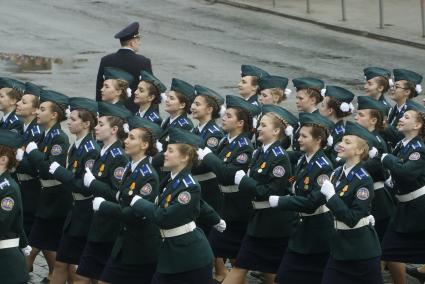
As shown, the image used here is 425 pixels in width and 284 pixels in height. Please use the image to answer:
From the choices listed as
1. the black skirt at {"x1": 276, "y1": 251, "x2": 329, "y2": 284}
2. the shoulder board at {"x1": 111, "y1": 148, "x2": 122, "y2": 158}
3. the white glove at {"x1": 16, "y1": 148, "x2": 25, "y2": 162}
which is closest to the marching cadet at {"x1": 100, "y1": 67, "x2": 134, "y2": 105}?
the shoulder board at {"x1": 111, "y1": 148, "x2": 122, "y2": 158}

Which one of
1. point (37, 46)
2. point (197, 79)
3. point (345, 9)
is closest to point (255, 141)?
point (197, 79)

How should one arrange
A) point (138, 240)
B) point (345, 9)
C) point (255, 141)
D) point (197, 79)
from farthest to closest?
point (345, 9) < point (197, 79) < point (255, 141) < point (138, 240)

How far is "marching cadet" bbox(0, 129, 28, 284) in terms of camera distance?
9.99 meters

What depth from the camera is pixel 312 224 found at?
36.4 feet

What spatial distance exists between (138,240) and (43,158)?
1425 mm

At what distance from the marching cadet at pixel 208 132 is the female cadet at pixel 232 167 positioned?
0.71 feet

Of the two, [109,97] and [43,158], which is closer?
[43,158]

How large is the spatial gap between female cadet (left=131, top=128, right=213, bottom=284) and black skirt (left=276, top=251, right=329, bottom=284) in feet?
3.25

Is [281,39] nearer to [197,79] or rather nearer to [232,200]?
[197,79]

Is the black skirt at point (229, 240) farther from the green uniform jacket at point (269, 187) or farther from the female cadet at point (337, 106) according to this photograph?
the female cadet at point (337, 106)

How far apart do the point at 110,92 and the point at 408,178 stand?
10.6ft

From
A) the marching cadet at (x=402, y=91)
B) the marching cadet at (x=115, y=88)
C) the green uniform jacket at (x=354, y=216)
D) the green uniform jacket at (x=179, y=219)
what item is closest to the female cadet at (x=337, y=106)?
the marching cadet at (x=402, y=91)

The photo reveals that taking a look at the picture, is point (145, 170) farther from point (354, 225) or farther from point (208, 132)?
point (208, 132)

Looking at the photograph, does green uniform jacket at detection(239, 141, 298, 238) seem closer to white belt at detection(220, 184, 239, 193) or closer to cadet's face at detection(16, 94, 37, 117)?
white belt at detection(220, 184, 239, 193)
